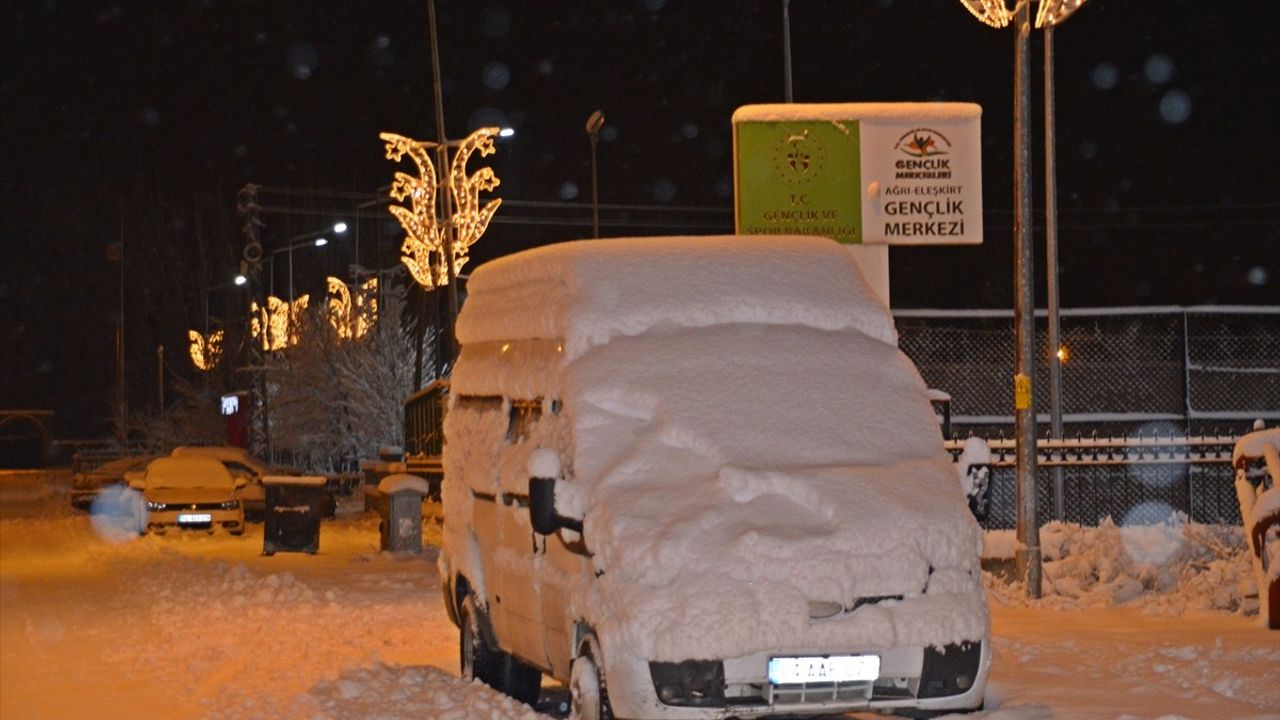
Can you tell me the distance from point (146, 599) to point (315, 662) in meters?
6.28

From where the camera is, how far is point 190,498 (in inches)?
1151

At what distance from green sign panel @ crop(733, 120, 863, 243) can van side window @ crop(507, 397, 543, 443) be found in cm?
704

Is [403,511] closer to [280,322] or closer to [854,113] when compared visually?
[854,113]

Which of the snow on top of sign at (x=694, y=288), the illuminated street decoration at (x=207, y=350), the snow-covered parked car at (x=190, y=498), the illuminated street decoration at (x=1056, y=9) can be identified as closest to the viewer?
the snow on top of sign at (x=694, y=288)

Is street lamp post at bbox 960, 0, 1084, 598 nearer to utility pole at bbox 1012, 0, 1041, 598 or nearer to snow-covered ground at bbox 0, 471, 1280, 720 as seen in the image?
utility pole at bbox 1012, 0, 1041, 598

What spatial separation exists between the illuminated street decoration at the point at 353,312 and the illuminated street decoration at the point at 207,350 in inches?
444

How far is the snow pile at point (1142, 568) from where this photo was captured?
1538cm

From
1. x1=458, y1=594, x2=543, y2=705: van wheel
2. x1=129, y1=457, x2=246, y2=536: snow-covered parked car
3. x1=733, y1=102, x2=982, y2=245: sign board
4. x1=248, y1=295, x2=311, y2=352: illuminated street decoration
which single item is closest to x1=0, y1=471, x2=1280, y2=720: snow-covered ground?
x1=458, y1=594, x2=543, y2=705: van wheel

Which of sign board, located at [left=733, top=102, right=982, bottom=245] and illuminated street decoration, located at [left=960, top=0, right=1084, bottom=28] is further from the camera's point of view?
sign board, located at [left=733, top=102, right=982, bottom=245]

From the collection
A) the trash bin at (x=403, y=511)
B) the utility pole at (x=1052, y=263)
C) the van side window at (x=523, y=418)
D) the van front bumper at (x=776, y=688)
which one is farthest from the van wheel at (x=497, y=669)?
the trash bin at (x=403, y=511)

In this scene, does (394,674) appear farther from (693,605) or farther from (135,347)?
(135,347)

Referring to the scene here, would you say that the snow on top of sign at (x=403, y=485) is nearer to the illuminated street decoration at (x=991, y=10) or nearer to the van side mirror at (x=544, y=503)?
the illuminated street decoration at (x=991, y=10)

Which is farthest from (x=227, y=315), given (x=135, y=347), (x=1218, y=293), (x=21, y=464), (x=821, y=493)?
(x=821, y=493)

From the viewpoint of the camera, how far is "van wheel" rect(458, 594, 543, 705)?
10.8 m
